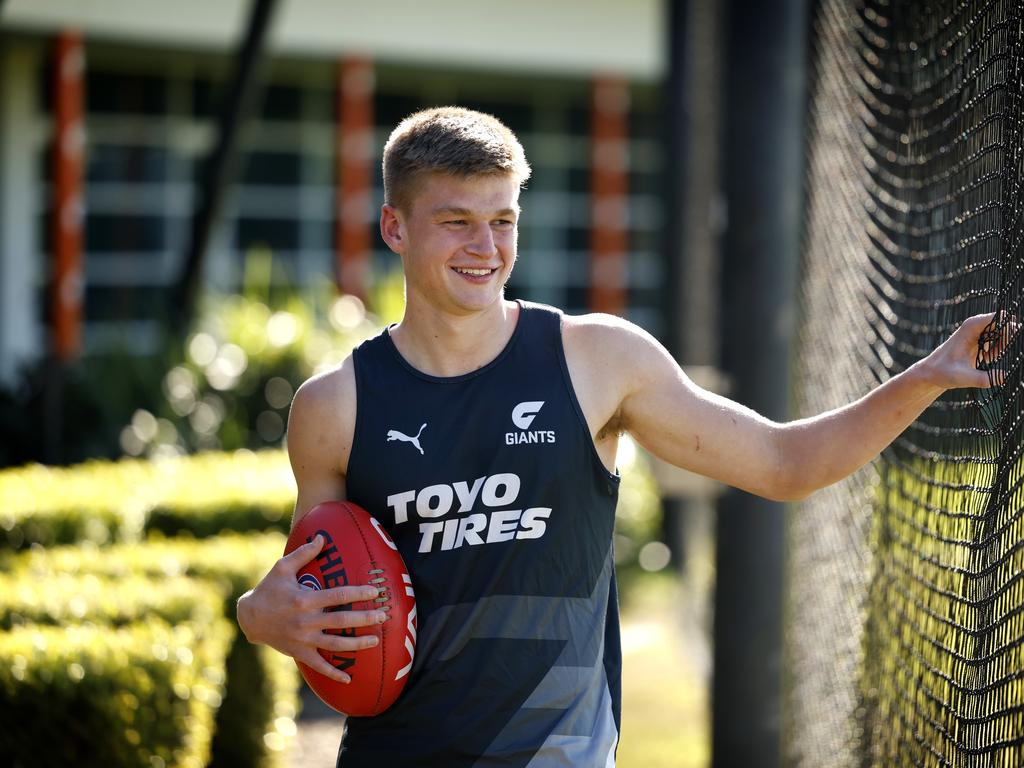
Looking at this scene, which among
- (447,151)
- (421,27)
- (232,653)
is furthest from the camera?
(421,27)

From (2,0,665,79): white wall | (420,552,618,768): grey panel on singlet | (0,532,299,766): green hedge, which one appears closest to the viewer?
(420,552,618,768): grey panel on singlet

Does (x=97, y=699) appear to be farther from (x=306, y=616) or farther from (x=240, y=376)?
(x=240, y=376)

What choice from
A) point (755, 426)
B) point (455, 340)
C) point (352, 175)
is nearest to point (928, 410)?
point (755, 426)

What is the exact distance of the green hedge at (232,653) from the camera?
246 inches

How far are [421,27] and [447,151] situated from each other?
591 inches

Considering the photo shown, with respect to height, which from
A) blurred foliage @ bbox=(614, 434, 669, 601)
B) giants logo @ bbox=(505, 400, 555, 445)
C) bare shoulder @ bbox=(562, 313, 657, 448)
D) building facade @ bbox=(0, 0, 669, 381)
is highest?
building facade @ bbox=(0, 0, 669, 381)

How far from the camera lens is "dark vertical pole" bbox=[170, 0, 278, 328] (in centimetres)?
1084

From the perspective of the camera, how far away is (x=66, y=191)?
15320 millimetres

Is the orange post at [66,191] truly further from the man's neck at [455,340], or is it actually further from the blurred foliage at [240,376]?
the man's neck at [455,340]

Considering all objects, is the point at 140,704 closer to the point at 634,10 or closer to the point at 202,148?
the point at 202,148

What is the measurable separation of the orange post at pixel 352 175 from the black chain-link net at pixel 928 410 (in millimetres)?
11999

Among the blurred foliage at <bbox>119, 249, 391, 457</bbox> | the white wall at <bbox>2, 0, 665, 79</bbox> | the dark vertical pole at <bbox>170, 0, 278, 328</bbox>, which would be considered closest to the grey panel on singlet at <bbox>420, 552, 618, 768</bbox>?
the blurred foliage at <bbox>119, 249, 391, 457</bbox>

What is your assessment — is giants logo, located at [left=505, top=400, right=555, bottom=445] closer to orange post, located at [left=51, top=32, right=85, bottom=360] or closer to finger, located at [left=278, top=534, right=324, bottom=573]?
finger, located at [left=278, top=534, right=324, bottom=573]

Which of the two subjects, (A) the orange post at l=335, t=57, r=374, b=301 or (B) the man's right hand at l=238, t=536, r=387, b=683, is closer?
(B) the man's right hand at l=238, t=536, r=387, b=683
